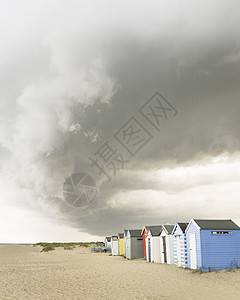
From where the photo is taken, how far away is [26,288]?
16.6 m

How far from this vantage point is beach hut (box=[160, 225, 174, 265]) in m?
28.5

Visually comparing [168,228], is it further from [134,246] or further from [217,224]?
[134,246]

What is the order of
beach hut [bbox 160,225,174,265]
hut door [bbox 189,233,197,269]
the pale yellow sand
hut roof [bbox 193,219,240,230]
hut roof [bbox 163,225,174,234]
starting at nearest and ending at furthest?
the pale yellow sand < hut roof [bbox 193,219,240,230] < hut door [bbox 189,233,197,269] < beach hut [bbox 160,225,174,265] < hut roof [bbox 163,225,174,234]

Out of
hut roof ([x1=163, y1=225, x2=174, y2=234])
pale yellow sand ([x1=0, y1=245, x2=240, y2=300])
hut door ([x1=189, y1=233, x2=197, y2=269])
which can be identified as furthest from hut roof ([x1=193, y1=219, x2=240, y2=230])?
hut roof ([x1=163, y1=225, x2=174, y2=234])

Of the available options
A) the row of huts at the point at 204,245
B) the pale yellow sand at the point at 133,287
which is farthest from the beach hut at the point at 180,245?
the pale yellow sand at the point at 133,287

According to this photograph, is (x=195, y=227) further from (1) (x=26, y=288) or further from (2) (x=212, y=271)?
(1) (x=26, y=288)

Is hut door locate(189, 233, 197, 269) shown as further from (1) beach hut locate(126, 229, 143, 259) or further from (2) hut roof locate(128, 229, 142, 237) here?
(2) hut roof locate(128, 229, 142, 237)

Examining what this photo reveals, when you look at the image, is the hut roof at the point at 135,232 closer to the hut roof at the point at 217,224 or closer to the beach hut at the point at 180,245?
the beach hut at the point at 180,245

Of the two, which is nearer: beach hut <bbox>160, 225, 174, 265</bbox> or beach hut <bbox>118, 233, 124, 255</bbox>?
beach hut <bbox>160, 225, 174, 265</bbox>

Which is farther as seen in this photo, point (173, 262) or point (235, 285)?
point (173, 262)

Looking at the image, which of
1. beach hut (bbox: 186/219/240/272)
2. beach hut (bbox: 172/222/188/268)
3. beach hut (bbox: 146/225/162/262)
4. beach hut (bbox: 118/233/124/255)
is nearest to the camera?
beach hut (bbox: 186/219/240/272)

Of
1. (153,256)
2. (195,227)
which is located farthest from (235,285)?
(153,256)

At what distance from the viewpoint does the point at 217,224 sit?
76.5ft

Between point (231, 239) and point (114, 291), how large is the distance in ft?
38.6
